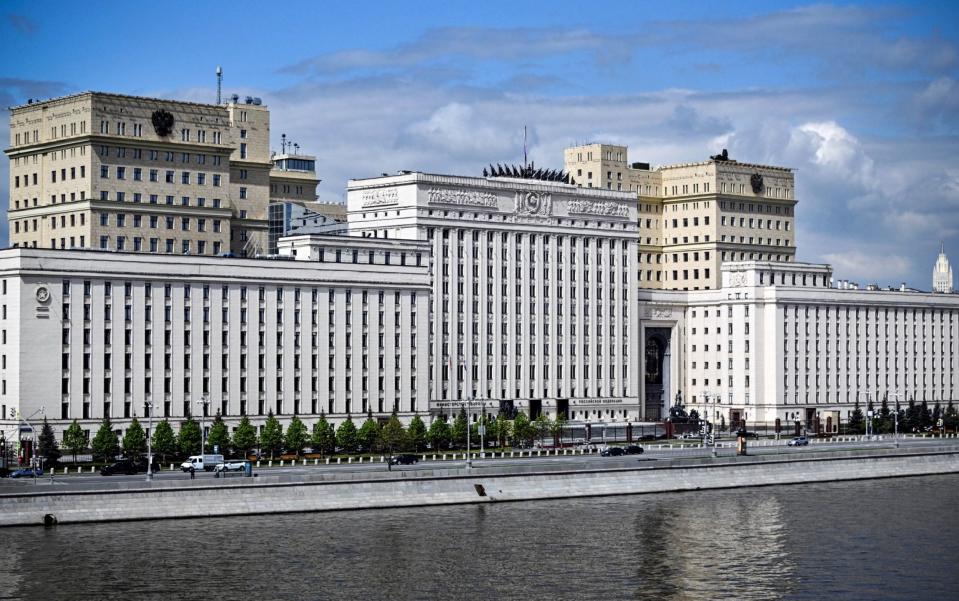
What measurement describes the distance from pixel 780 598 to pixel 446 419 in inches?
3896

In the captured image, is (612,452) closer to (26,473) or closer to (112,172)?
(26,473)

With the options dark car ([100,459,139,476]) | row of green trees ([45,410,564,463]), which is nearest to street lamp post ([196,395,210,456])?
row of green trees ([45,410,564,463])

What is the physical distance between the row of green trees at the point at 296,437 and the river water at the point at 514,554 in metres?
34.0

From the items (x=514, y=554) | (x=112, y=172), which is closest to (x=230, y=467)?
(x=514, y=554)

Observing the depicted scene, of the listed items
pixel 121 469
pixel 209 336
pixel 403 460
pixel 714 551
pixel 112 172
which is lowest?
pixel 714 551

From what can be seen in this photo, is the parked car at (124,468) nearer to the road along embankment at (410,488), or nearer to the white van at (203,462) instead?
the white van at (203,462)

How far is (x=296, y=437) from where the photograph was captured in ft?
565

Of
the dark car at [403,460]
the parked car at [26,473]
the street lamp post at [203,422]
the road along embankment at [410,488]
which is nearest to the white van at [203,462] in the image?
the street lamp post at [203,422]

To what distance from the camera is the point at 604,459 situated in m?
161

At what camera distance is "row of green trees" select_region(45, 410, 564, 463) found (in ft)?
520

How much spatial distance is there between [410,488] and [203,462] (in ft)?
80.4

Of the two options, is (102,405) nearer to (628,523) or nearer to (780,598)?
(628,523)

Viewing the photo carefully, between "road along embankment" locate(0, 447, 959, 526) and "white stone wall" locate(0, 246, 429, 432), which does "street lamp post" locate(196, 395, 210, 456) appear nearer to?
"white stone wall" locate(0, 246, 429, 432)

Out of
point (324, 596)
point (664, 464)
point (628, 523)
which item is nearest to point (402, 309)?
point (664, 464)
